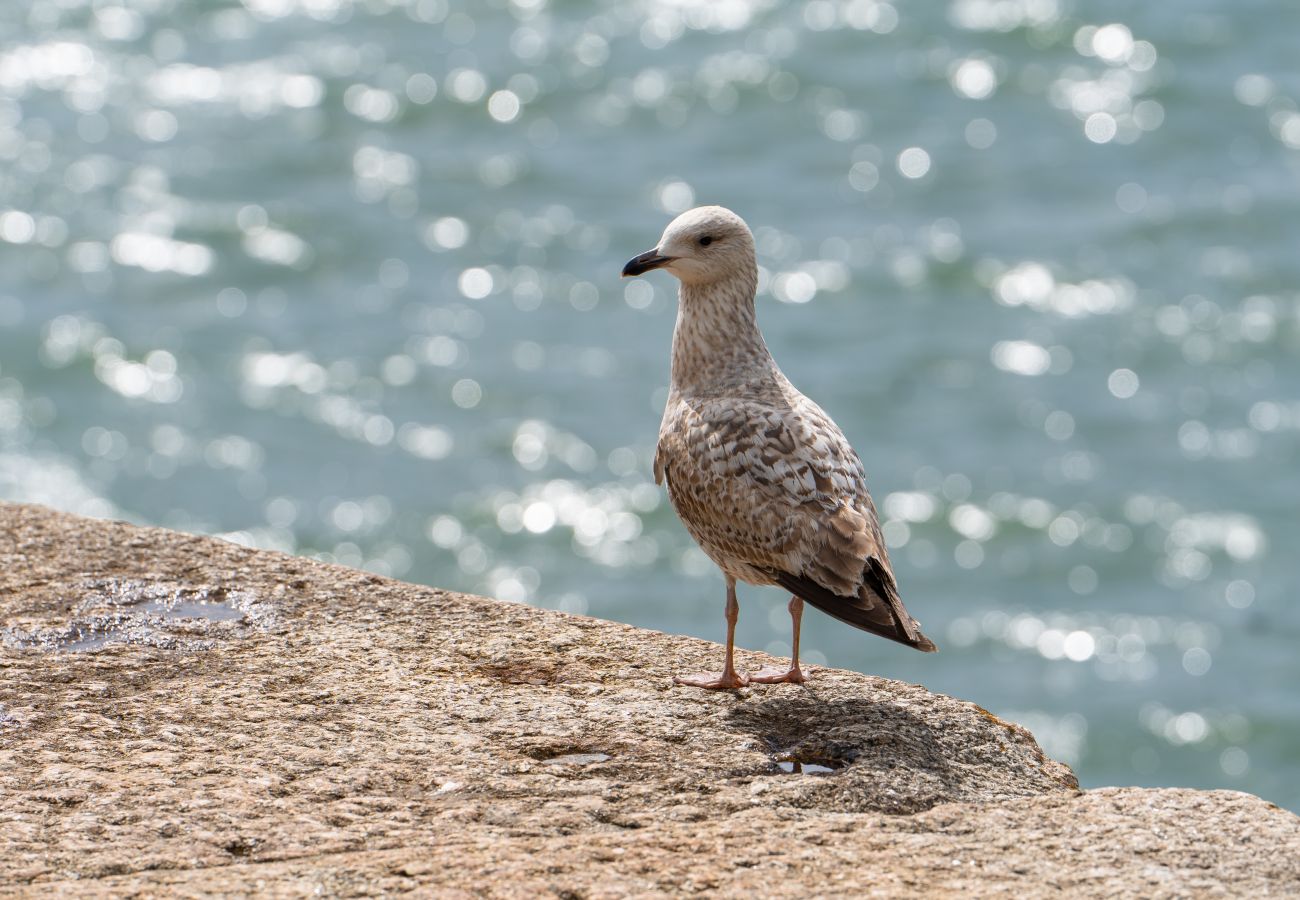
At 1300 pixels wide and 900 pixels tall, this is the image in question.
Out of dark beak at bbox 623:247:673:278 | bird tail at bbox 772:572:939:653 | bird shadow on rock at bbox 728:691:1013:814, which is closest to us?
bird shadow on rock at bbox 728:691:1013:814

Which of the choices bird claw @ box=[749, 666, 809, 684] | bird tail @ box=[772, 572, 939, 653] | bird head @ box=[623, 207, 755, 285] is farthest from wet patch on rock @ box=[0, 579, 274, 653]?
bird head @ box=[623, 207, 755, 285]

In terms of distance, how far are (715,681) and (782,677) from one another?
9.8 inches

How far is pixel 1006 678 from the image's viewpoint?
54.8 feet

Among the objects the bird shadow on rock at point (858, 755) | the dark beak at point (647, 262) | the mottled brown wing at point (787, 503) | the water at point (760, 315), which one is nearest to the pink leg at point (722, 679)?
the bird shadow on rock at point (858, 755)

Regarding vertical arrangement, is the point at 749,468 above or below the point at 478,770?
above

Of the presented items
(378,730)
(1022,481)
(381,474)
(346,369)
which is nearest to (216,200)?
(346,369)

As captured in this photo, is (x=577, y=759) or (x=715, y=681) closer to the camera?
(x=577, y=759)

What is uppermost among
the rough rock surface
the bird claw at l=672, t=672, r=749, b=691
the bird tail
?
the bird tail

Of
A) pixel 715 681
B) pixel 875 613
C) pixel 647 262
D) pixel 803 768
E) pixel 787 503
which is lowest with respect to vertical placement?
pixel 803 768

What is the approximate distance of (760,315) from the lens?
20.0 metres

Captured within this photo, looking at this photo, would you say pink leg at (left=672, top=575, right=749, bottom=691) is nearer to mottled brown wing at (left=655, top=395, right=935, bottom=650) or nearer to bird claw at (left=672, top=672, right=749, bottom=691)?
bird claw at (left=672, top=672, right=749, bottom=691)

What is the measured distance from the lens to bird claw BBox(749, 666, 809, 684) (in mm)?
5793

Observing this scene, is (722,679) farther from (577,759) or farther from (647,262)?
(647,262)

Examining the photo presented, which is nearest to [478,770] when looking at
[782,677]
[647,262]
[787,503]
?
[782,677]
